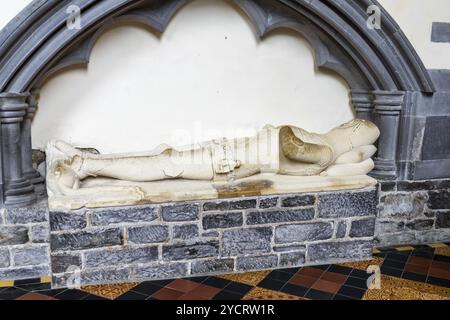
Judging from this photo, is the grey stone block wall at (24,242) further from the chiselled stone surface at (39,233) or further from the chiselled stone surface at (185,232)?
the chiselled stone surface at (185,232)

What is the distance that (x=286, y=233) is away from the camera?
320cm

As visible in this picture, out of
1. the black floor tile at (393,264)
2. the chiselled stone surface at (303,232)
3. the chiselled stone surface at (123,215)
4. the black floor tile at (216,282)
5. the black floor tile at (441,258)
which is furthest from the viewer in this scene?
the black floor tile at (441,258)

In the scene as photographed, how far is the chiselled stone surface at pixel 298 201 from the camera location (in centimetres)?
315

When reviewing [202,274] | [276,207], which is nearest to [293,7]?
[276,207]

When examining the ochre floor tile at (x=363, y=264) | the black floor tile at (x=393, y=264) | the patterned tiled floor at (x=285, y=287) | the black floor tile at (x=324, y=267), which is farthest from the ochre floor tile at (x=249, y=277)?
the black floor tile at (x=393, y=264)

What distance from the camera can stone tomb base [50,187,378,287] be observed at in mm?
2881

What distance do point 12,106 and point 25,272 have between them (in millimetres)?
1026

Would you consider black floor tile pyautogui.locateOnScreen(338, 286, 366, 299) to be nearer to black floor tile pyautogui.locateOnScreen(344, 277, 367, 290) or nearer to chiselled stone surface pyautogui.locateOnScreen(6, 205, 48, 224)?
black floor tile pyautogui.locateOnScreen(344, 277, 367, 290)

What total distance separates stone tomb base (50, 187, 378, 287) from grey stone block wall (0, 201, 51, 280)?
23 cm

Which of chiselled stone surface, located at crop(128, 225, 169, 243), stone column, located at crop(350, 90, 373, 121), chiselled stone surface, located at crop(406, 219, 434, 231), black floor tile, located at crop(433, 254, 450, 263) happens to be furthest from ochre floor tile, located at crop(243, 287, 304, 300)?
stone column, located at crop(350, 90, 373, 121)

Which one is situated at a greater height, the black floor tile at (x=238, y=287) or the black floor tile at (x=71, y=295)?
the black floor tile at (x=71, y=295)

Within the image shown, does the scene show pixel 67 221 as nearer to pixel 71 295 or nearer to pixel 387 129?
pixel 71 295

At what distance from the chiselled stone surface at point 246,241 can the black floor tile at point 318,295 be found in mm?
421

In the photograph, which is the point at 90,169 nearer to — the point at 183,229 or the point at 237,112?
the point at 183,229
